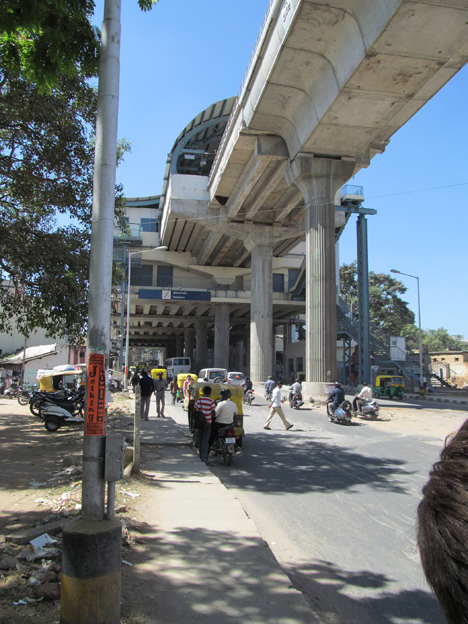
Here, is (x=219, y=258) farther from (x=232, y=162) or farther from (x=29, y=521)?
(x=29, y=521)

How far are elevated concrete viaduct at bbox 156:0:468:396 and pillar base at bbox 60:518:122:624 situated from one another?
18791 millimetres

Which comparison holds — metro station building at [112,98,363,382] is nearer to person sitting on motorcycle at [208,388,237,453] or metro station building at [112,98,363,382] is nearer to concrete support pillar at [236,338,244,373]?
concrete support pillar at [236,338,244,373]

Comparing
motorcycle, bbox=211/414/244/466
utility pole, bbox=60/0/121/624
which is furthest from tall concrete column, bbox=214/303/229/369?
utility pole, bbox=60/0/121/624

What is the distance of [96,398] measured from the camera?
12.5ft

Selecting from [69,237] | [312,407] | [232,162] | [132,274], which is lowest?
[312,407]

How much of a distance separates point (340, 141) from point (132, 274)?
112 feet

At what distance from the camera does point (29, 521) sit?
232 inches

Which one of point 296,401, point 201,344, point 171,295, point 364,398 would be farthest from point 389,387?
point 201,344

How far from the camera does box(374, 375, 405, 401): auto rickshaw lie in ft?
98.3

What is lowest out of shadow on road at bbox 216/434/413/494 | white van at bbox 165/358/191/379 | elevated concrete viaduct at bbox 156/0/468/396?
shadow on road at bbox 216/434/413/494

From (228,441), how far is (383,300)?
5277 centimetres

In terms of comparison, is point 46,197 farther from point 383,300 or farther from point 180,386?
point 383,300

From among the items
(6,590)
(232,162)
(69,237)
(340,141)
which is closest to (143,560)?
(6,590)

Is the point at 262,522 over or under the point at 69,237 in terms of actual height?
under
